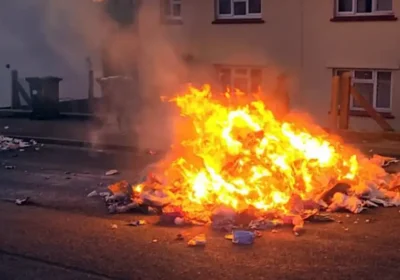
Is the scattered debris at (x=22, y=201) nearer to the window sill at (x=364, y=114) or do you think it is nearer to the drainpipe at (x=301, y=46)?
the window sill at (x=364, y=114)

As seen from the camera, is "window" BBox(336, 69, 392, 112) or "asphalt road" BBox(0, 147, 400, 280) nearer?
"asphalt road" BBox(0, 147, 400, 280)

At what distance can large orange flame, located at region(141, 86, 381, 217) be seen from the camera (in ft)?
26.9

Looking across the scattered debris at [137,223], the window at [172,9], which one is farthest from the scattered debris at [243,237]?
the window at [172,9]

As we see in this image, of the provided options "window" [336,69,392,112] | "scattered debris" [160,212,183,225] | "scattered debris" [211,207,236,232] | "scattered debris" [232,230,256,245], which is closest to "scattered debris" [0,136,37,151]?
"window" [336,69,392,112]

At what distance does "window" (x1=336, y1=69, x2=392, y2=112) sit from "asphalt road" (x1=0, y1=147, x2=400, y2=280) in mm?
7987

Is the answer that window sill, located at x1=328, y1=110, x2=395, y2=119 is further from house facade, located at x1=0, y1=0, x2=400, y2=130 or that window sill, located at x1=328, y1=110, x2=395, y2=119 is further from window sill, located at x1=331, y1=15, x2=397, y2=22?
window sill, located at x1=331, y1=15, x2=397, y2=22

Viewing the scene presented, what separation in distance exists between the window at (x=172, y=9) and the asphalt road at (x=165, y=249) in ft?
32.9

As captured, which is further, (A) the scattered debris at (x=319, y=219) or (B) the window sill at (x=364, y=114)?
(B) the window sill at (x=364, y=114)

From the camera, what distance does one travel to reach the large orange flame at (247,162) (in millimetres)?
8203

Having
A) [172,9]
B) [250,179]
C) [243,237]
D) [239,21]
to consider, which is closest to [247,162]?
[250,179]

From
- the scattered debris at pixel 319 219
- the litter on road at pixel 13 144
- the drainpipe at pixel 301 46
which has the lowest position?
the litter on road at pixel 13 144

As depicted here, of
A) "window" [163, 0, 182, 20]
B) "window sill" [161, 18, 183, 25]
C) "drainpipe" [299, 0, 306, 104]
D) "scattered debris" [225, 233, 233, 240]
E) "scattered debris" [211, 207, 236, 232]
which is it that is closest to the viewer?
"scattered debris" [225, 233, 233, 240]

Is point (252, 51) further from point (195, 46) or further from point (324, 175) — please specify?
point (324, 175)

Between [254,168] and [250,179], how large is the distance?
14 cm
